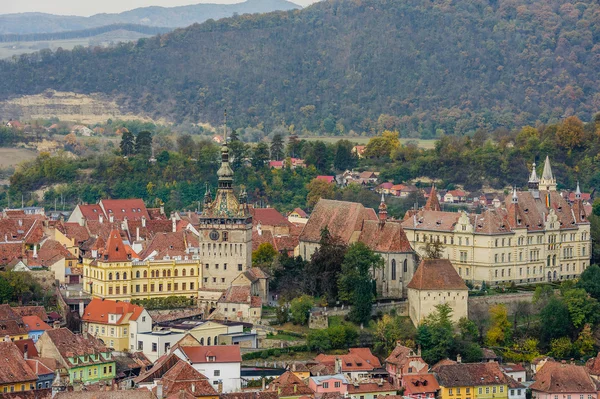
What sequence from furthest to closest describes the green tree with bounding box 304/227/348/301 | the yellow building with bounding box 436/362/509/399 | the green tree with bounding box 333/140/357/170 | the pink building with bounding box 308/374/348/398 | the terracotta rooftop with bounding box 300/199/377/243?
1. the green tree with bounding box 333/140/357/170
2. the terracotta rooftop with bounding box 300/199/377/243
3. the green tree with bounding box 304/227/348/301
4. the yellow building with bounding box 436/362/509/399
5. the pink building with bounding box 308/374/348/398

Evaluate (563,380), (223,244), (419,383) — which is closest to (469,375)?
(419,383)

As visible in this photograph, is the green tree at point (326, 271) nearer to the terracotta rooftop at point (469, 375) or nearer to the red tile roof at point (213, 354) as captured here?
the terracotta rooftop at point (469, 375)

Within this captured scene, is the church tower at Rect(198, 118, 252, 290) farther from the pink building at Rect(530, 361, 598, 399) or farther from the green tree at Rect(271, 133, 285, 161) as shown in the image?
the green tree at Rect(271, 133, 285, 161)

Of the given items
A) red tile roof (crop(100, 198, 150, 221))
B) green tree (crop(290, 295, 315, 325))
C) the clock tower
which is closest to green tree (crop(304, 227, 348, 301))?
green tree (crop(290, 295, 315, 325))

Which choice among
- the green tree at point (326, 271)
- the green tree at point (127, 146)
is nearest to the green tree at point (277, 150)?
the green tree at point (127, 146)

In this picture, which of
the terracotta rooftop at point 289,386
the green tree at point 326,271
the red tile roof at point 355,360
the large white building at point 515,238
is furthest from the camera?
the large white building at point 515,238

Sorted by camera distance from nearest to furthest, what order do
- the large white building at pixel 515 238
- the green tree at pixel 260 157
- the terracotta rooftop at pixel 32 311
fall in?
the terracotta rooftop at pixel 32 311, the large white building at pixel 515 238, the green tree at pixel 260 157
